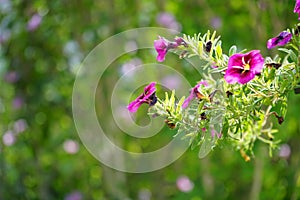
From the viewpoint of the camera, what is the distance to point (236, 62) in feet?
2.80

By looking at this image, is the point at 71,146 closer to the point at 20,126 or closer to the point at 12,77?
the point at 20,126

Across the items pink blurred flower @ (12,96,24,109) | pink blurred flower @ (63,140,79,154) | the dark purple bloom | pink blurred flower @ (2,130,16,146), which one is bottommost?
pink blurred flower @ (63,140,79,154)

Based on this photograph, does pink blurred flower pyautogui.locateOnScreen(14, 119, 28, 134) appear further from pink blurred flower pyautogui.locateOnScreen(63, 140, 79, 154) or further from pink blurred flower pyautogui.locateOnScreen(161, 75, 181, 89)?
pink blurred flower pyautogui.locateOnScreen(161, 75, 181, 89)

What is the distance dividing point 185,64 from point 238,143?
113 cm

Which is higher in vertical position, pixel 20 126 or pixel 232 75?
pixel 20 126

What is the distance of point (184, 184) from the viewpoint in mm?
2334

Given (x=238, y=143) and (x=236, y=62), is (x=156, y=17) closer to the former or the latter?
(x=238, y=143)

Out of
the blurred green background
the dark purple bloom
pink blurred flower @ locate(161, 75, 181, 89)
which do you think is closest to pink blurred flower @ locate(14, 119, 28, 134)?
the blurred green background

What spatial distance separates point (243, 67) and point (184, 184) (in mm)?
1540

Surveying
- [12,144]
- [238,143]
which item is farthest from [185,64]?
[238,143]

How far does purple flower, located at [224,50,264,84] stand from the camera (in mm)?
835

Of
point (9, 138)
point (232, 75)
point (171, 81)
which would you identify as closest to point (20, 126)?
point (9, 138)

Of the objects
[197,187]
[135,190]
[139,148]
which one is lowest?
[197,187]

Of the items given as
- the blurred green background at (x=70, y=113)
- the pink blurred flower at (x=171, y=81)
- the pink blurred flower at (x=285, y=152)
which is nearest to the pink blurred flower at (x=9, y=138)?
the blurred green background at (x=70, y=113)
